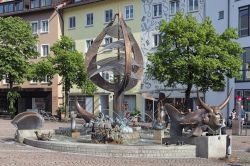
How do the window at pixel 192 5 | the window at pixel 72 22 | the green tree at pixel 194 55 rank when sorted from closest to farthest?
the green tree at pixel 194 55
the window at pixel 192 5
the window at pixel 72 22

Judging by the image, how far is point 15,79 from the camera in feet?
155

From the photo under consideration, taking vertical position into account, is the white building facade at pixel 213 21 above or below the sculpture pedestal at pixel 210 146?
above

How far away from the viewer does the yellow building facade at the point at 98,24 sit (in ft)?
156

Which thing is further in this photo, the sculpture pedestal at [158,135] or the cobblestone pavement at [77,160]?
the sculpture pedestal at [158,135]

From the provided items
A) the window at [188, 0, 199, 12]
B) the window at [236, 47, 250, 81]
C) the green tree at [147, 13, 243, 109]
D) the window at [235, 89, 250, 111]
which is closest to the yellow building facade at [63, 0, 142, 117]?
the window at [188, 0, 199, 12]

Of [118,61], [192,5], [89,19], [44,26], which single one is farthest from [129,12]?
[118,61]

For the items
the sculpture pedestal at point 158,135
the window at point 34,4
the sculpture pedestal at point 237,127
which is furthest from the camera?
the window at point 34,4

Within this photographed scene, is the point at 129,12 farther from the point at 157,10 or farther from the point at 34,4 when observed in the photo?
the point at 34,4

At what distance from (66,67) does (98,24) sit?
32.3ft

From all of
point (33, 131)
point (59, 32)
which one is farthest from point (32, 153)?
point (59, 32)

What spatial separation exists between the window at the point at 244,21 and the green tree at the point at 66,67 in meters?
13.8

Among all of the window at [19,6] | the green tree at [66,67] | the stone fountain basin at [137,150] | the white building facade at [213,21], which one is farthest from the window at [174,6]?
the stone fountain basin at [137,150]

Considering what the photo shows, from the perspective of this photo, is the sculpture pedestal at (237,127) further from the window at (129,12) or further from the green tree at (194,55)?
the window at (129,12)

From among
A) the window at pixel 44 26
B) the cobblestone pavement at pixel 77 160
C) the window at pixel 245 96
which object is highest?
the window at pixel 44 26
